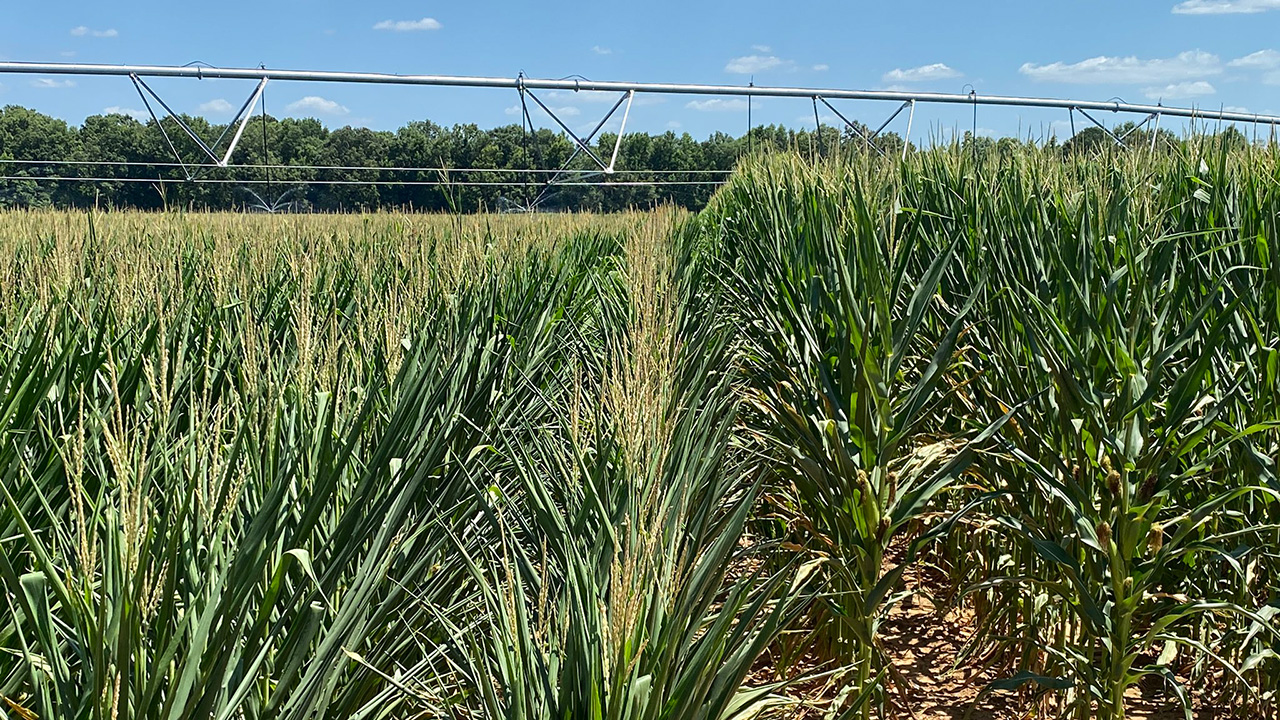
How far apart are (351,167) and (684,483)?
659 inches

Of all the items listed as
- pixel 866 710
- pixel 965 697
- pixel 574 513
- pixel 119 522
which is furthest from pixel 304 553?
pixel 965 697

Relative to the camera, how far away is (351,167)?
712 inches

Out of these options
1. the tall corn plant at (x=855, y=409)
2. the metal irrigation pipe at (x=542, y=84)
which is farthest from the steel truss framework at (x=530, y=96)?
the tall corn plant at (x=855, y=409)

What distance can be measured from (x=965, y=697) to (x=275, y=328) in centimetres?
313

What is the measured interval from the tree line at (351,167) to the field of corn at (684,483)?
12.5 metres

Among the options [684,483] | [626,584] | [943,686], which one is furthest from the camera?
[943,686]

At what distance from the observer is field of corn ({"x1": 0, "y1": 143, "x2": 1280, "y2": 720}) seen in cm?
160

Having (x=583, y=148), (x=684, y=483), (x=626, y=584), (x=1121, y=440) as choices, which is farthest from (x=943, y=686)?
(x=583, y=148)

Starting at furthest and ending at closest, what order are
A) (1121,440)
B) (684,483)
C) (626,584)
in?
(1121,440) → (684,483) → (626,584)

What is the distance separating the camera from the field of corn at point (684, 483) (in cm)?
160

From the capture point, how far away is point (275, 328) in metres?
4.22

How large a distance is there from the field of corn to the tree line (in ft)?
41.0

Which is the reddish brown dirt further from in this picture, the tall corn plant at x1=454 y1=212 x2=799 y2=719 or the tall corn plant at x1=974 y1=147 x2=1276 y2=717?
the tall corn plant at x1=454 y1=212 x2=799 y2=719

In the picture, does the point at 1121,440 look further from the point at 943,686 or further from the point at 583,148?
the point at 583,148
